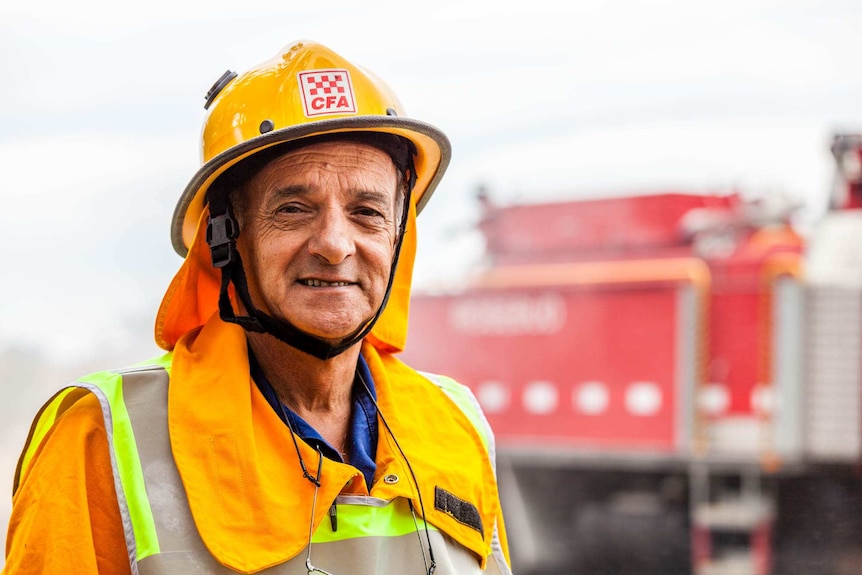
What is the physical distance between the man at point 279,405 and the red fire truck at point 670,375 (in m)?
5.86

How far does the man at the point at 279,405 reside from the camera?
58.2 inches

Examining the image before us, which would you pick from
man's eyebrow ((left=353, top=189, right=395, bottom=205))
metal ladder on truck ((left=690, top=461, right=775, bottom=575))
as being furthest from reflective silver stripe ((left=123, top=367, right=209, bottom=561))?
metal ladder on truck ((left=690, top=461, right=775, bottom=575))

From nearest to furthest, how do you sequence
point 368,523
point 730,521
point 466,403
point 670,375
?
1. point 368,523
2. point 466,403
3. point 730,521
4. point 670,375

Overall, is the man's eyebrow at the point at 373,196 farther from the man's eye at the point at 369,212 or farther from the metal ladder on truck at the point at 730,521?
the metal ladder on truck at the point at 730,521

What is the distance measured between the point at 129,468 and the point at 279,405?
274 millimetres

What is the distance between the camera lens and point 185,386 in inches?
63.2

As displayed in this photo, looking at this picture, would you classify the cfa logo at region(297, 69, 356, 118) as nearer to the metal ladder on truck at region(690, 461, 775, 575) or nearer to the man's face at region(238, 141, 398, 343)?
the man's face at region(238, 141, 398, 343)

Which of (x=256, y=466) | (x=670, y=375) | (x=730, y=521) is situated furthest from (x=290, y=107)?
(x=730, y=521)

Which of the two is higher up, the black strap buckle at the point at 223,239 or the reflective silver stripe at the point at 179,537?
the black strap buckle at the point at 223,239

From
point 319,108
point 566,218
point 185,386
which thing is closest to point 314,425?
point 185,386

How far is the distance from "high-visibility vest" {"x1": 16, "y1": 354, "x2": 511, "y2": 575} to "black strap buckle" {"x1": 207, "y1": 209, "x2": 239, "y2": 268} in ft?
0.57

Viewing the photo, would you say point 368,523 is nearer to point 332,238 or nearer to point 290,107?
point 332,238

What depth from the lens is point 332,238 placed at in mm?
1656

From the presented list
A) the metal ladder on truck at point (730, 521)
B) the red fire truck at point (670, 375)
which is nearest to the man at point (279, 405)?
the red fire truck at point (670, 375)
